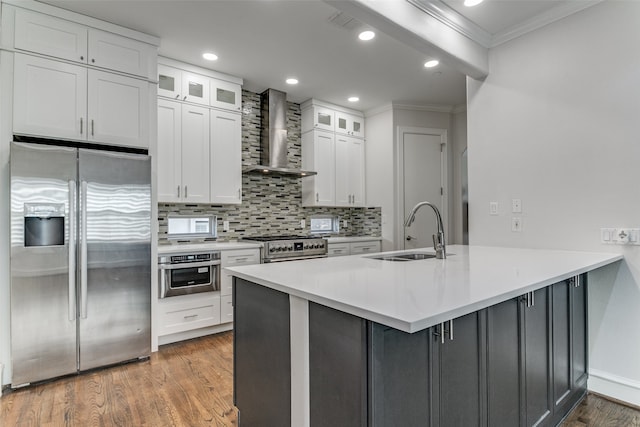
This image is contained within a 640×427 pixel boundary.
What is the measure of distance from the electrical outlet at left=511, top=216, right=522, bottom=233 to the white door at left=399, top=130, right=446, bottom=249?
6.41 feet

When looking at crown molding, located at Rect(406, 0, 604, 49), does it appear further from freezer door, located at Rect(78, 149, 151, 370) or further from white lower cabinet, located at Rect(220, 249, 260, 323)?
white lower cabinet, located at Rect(220, 249, 260, 323)

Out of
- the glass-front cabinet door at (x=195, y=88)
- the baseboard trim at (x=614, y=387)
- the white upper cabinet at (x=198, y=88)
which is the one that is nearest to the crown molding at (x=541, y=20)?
the baseboard trim at (x=614, y=387)

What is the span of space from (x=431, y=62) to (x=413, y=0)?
4.44 feet

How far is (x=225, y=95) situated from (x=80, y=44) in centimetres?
140

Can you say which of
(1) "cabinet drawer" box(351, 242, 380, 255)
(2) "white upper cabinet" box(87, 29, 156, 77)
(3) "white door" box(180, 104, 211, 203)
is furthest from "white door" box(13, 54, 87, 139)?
(1) "cabinet drawer" box(351, 242, 380, 255)

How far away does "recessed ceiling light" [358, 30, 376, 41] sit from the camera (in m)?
2.85

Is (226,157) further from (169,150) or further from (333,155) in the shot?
(333,155)

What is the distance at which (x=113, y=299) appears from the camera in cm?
266

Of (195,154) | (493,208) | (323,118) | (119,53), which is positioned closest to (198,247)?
(195,154)

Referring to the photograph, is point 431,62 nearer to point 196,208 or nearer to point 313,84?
point 313,84

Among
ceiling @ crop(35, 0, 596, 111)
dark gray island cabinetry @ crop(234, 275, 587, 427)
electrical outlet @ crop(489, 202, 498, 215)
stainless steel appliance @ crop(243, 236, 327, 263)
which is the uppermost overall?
ceiling @ crop(35, 0, 596, 111)

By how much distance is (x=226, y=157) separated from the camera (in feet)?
12.4

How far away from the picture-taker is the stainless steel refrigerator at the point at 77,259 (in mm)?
2336

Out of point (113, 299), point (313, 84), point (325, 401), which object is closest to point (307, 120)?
point (313, 84)
